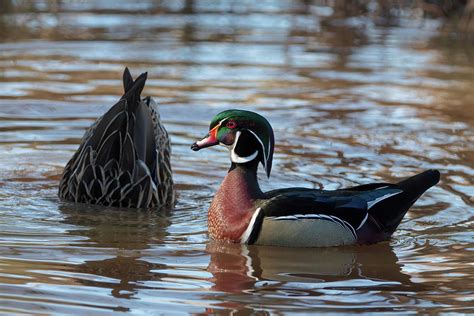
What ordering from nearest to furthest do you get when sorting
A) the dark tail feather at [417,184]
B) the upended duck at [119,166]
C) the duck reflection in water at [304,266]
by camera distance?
the duck reflection in water at [304,266] → the dark tail feather at [417,184] → the upended duck at [119,166]

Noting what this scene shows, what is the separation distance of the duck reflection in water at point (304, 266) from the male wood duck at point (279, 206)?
82 millimetres

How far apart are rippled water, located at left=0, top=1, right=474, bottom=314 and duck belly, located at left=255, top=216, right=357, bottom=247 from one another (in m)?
0.09

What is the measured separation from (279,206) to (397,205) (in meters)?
0.94

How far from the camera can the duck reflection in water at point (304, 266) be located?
26.0ft

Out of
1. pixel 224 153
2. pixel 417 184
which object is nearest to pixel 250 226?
pixel 417 184

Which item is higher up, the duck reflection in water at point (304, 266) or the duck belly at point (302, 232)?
the duck belly at point (302, 232)

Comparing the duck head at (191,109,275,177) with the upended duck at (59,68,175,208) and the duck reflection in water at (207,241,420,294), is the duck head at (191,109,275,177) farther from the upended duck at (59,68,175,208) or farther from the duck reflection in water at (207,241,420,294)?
the upended duck at (59,68,175,208)

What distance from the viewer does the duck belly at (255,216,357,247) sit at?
8.58m

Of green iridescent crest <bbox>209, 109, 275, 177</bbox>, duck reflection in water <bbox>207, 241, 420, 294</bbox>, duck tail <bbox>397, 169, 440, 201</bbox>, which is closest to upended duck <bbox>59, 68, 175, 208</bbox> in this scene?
green iridescent crest <bbox>209, 109, 275, 177</bbox>

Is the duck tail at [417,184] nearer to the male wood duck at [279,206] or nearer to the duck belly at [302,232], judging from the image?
the male wood duck at [279,206]

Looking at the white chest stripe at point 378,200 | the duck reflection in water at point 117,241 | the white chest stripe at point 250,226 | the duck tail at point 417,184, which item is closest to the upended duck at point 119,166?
the duck reflection in water at point 117,241

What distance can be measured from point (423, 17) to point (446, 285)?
41.8 ft

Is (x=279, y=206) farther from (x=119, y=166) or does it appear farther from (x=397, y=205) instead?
(x=119, y=166)

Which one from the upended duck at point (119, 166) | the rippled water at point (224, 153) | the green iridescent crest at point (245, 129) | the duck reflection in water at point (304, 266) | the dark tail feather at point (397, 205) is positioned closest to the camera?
the rippled water at point (224, 153)
